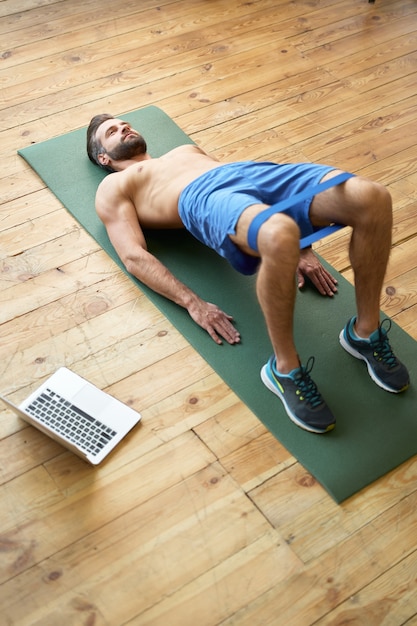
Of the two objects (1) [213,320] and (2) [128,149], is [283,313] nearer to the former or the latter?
(1) [213,320]

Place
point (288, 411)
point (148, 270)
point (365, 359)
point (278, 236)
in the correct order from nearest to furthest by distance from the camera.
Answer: point (278, 236), point (288, 411), point (365, 359), point (148, 270)

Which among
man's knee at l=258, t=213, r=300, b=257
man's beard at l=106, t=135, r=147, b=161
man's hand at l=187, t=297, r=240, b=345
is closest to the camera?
man's knee at l=258, t=213, r=300, b=257

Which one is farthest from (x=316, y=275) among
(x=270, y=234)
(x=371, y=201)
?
(x=270, y=234)

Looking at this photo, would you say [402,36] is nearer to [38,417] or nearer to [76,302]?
[76,302]

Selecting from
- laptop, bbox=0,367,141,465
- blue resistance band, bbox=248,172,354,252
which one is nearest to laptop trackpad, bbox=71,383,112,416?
laptop, bbox=0,367,141,465

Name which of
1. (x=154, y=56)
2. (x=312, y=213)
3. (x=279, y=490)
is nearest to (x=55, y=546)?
(x=279, y=490)

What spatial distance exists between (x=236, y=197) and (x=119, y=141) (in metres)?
0.80

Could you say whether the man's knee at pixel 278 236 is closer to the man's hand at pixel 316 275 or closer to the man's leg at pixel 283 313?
the man's leg at pixel 283 313

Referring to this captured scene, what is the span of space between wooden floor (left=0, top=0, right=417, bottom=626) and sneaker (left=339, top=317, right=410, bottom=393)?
26cm

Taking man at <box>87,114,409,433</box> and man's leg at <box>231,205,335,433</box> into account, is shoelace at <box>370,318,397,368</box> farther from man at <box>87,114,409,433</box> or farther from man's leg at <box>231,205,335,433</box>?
man's leg at <box>231,205,335,433</box>

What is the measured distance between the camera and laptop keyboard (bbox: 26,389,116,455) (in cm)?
213

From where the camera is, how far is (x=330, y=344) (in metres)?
2.40

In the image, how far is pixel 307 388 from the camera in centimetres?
216

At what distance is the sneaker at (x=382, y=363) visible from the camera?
224cm
